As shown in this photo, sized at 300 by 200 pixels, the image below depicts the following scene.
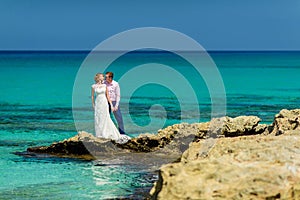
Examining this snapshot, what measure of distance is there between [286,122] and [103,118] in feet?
18.5

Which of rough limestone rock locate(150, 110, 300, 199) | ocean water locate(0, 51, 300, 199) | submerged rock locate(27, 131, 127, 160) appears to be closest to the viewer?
rough limestone rock locate(150, 110, 300, 199)

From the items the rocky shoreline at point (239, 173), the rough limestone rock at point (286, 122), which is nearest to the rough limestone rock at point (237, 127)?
the rough limestone rock at point (286, 122)

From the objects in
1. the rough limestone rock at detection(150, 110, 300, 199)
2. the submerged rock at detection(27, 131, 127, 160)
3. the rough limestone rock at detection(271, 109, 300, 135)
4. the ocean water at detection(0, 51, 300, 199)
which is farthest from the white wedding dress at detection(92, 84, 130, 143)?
the rough limestone rock at detection(150, 110, 300, 199)

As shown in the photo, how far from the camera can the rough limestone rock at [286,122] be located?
1096 centimetres

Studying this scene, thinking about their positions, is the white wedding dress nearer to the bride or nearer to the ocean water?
the bride

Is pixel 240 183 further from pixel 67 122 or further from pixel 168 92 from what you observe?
pixel 168 92

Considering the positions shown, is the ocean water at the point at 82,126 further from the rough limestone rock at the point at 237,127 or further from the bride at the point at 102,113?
the bride at the point at 102,113

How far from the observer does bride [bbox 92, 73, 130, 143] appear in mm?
15414

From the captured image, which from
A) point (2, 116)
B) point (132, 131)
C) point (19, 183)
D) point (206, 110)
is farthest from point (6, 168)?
point (206, 110)

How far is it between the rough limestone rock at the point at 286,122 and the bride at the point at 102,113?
4790mm

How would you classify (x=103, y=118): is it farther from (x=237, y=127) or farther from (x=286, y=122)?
(x=286, y=122)

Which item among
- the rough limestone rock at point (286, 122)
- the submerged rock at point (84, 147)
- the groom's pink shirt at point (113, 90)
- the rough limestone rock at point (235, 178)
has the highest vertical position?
the groom's pink shirt at point (113, 90)

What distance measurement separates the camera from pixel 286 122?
36.6 ft

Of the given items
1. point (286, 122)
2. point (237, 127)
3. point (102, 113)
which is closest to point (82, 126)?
point (102, 113)
